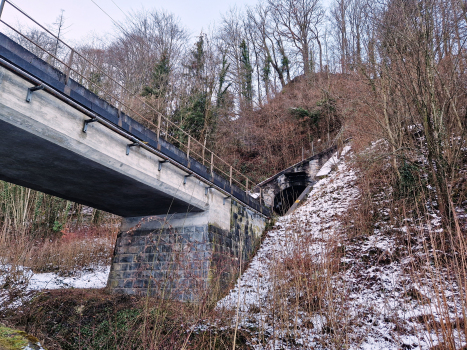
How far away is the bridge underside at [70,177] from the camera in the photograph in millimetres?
6480

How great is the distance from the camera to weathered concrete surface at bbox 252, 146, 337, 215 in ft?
55.9

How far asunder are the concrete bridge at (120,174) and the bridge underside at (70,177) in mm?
23

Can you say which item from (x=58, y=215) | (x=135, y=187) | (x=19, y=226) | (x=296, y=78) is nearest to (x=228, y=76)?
(x=296, y=78)

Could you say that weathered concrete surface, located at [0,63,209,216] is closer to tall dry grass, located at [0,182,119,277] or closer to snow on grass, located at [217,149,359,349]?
snow on grass, located at [217,149,359,349]

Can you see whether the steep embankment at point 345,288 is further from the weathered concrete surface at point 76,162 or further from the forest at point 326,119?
the weathered concrete surface at point 76,162

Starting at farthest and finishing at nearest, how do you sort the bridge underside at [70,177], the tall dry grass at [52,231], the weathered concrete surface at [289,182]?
the weathered concrete surface at [289,182] → the tall dry grass at [52,231] → the bridge underside at [70,177]

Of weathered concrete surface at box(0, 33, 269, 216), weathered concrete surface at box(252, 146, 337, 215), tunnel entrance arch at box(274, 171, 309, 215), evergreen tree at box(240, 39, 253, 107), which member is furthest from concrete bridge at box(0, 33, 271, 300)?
evergreen tree at box(240, 39, 253, 107)

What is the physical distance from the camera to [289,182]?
57.9ft

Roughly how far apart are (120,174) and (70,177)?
1.36 m

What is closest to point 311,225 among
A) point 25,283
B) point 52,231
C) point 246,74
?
point 25,283

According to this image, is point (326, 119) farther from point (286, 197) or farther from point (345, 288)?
point (345, 288)

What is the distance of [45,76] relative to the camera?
6055 millimetres

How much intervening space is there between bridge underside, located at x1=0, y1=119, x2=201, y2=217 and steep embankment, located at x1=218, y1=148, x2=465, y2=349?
3.06m

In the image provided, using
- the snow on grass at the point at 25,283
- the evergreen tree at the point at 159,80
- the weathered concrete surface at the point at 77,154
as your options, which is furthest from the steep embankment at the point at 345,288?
the evergreen tree at the point at 159,80
